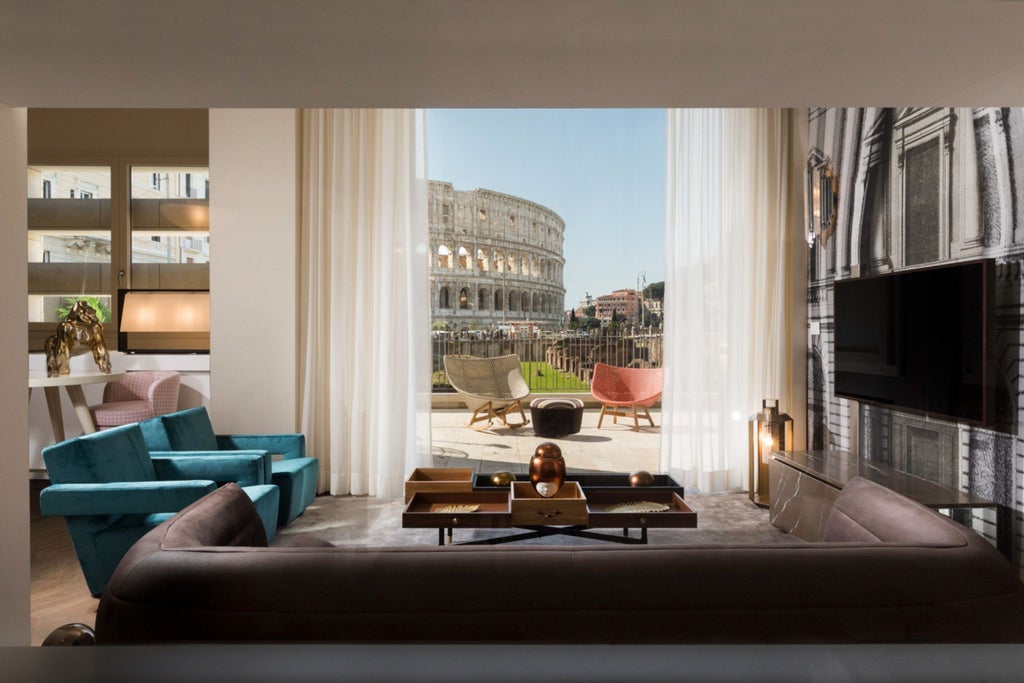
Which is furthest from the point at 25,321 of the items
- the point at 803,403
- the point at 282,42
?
the point at 803,403

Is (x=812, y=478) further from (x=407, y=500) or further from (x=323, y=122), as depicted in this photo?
(x=323, y=122)

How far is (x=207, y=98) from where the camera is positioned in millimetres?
625

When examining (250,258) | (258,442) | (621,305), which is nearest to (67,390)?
(250,258)

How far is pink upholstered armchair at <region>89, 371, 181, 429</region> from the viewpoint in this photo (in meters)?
0.80

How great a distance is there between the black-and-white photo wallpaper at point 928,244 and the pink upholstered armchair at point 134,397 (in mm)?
1029

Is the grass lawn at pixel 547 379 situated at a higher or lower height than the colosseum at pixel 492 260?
lower

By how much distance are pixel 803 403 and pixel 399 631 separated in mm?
904

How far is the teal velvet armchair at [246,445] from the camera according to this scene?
3.21 ft

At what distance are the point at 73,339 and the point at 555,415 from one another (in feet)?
2.28

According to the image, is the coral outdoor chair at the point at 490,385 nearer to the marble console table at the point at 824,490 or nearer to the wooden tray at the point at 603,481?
the wooden tray at the point at 603,481

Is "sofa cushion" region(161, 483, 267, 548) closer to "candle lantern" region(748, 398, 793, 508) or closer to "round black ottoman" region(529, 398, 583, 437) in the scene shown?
"round black ottoman" region(529, 398, 583, 437)

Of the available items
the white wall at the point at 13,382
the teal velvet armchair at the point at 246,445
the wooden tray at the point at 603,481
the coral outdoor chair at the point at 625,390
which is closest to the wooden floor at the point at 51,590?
the white wall at the point at 13,382

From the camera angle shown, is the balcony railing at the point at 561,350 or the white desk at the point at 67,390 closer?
the white desk at the point at 67,390

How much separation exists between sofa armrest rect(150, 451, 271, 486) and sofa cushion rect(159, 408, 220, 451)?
4 centimetres
